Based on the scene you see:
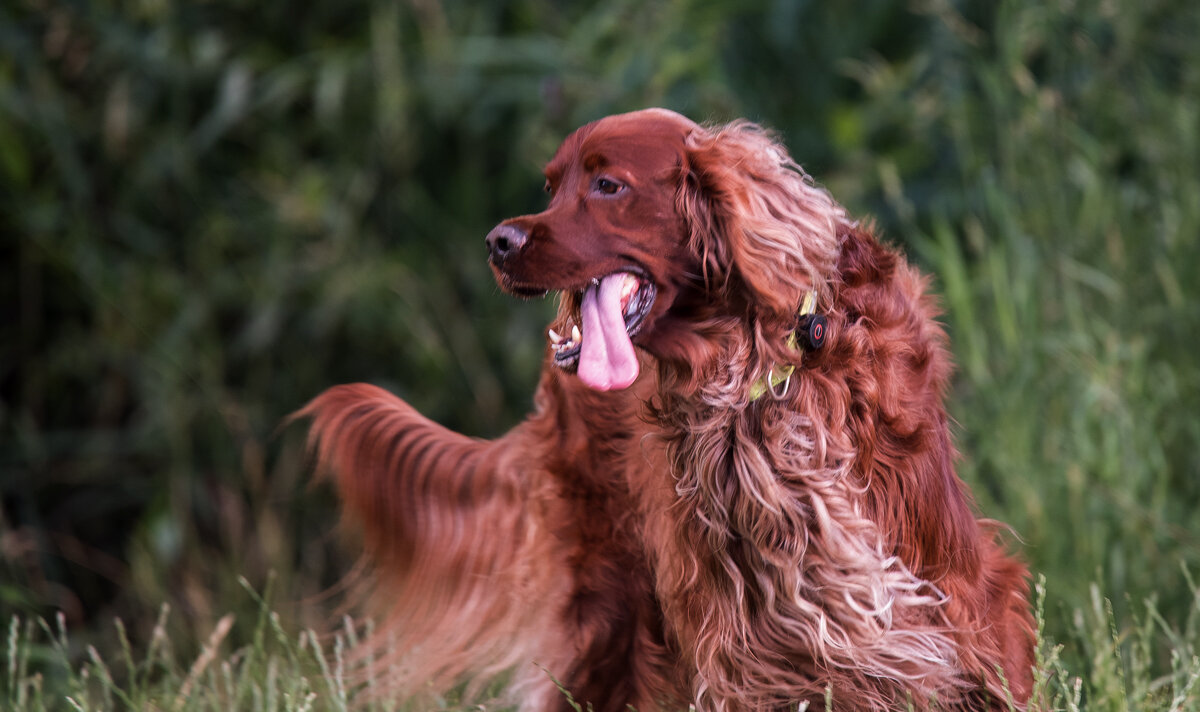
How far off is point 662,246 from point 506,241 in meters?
0.27

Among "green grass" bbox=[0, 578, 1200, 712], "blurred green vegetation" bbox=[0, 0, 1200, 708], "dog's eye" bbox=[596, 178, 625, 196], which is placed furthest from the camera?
"blurred green vegetation" bbox=[0, 0, 1200, 708]

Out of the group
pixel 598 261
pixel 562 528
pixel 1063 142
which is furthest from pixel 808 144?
pixel 598 261

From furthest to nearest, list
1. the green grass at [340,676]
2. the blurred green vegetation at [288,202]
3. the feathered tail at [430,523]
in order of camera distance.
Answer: the blurred green vegetation at [288,202] → the feathered tail at [430,523] → the green grass at [340,676]

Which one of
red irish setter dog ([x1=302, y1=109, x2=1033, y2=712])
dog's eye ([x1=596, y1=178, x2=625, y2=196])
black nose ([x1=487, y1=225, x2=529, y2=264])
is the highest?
dog's eye ([x1=596, y1=178, x2=625, y2=196])

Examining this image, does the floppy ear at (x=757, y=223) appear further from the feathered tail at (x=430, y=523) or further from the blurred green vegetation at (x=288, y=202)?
the blurred green vegetation at (x=288, y=202)

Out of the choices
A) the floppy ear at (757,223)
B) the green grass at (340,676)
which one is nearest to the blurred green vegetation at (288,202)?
the green grass at (340,676)

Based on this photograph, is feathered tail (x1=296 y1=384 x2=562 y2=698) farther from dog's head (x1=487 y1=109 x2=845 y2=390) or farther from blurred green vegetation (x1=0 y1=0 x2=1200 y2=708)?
blurred green vegetation (x1=0 y1=0 x2=1200 y2=708)

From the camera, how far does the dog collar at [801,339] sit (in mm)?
2203

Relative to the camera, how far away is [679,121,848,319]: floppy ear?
218cm

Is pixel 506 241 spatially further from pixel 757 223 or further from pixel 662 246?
pixel 757 223

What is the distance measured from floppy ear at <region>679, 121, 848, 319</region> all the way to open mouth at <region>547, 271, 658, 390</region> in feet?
0.43

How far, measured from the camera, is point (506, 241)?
2.21 meters

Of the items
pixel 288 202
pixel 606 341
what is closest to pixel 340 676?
pixel 606 341

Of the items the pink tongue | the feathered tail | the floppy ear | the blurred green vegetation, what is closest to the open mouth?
the pink tongue
